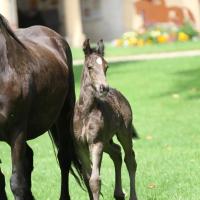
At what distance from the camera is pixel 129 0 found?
3209 centimetres

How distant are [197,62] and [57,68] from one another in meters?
13.5

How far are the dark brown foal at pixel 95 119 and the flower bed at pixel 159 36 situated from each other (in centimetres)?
2006

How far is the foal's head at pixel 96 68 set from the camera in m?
5.70

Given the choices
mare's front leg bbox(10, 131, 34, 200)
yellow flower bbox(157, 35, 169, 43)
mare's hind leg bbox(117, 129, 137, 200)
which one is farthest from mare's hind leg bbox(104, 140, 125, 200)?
yellow flower bbox(157, 35, 169, 43)

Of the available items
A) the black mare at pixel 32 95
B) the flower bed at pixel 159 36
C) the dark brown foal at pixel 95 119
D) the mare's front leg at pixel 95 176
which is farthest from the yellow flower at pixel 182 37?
the mare's front leg at pixel 95 176

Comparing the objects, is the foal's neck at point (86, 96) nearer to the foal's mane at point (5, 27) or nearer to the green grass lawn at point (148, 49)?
the foal's mane at point (5, 27)

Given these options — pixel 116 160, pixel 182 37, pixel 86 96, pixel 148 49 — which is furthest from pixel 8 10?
pixel 86 96

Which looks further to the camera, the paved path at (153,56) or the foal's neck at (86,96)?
the paved path at (153,56)

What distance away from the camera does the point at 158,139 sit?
11.0 metres

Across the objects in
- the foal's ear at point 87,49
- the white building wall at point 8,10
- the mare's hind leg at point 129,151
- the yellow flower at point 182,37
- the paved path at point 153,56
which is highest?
the foal's ear at point 87,49

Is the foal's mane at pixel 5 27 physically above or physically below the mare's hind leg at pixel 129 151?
above

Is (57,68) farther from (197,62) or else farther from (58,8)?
(58,8)

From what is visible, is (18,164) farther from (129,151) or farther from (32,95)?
(129,151)

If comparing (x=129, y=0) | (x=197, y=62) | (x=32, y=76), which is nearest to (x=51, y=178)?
(x=32, y=76)
